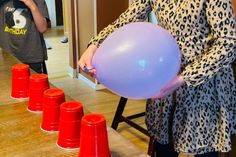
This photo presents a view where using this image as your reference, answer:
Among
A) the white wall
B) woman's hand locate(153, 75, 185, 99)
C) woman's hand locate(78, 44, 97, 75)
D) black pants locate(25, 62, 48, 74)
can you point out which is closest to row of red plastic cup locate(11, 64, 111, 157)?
woman's hand locate(78, 44, 97, 75)

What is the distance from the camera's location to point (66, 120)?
0.97 meters

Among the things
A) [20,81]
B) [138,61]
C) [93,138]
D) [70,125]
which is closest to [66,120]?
[70,125]

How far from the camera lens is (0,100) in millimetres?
1306

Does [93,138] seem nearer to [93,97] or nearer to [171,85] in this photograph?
[171,85]

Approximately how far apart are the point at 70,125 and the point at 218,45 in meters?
0.53

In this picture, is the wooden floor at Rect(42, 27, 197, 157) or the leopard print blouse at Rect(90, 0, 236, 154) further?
the wooden floor at Rect(42, 27, 197, 157)

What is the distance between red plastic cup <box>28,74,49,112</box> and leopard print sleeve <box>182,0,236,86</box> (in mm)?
460

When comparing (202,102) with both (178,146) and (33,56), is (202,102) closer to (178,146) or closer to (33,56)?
(178,146)

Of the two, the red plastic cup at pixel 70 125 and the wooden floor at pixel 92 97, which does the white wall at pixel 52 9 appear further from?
the red plastic cup at pixel 70 125

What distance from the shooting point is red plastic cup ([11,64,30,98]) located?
Result: 1.28 meters

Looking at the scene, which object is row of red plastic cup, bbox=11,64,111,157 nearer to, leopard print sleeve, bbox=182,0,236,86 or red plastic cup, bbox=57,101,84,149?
red plastic cup, bbox=57,101,84,149

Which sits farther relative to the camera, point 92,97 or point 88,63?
point 92,97

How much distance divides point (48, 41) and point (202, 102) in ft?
15.0

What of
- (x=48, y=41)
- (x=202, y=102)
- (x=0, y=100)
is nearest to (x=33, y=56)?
(x=0, y=100)
